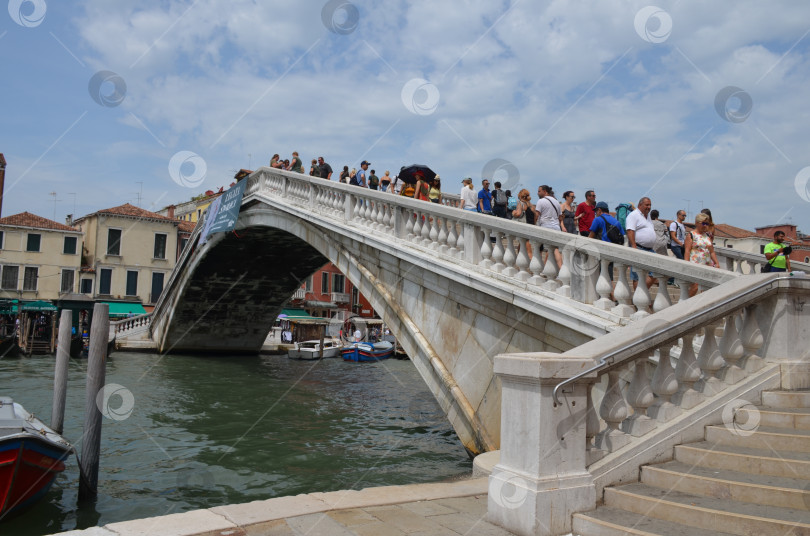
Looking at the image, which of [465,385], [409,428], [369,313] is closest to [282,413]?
[409,428]

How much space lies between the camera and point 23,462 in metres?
5.88

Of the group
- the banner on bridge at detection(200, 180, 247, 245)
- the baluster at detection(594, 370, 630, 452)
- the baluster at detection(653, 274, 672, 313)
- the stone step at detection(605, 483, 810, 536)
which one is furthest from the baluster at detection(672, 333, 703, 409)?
the banner on bridge at detection(200, 180, 247, 245)

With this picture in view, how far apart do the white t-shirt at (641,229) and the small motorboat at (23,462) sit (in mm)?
6040

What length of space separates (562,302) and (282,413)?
855cm

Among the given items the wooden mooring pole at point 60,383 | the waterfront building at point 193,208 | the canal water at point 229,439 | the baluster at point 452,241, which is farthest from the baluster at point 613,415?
the waterfront building at point 193,208

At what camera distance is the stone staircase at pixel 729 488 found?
2836mm

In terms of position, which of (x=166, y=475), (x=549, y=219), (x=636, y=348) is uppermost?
(x=549, y=219)

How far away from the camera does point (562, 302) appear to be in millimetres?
5230

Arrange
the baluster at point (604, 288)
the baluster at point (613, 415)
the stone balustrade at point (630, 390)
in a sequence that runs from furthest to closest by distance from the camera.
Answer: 1. the baluster at point (604, 288)
2. the baluster at point (613, 415)
3. the stone balustrade at point (630, 390)

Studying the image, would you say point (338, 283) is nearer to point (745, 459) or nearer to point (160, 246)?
point (160, 246)

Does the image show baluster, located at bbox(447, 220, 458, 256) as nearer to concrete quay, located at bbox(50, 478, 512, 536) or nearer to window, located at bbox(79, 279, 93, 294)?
concrete quay, located at bbox(50, 478, 512, 536)

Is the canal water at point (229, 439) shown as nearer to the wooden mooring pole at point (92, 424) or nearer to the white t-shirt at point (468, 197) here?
the wooden mooring pole at point (92, 424)

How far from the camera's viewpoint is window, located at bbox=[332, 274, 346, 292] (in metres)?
38.1

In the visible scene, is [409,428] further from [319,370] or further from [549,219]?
[319,370]
